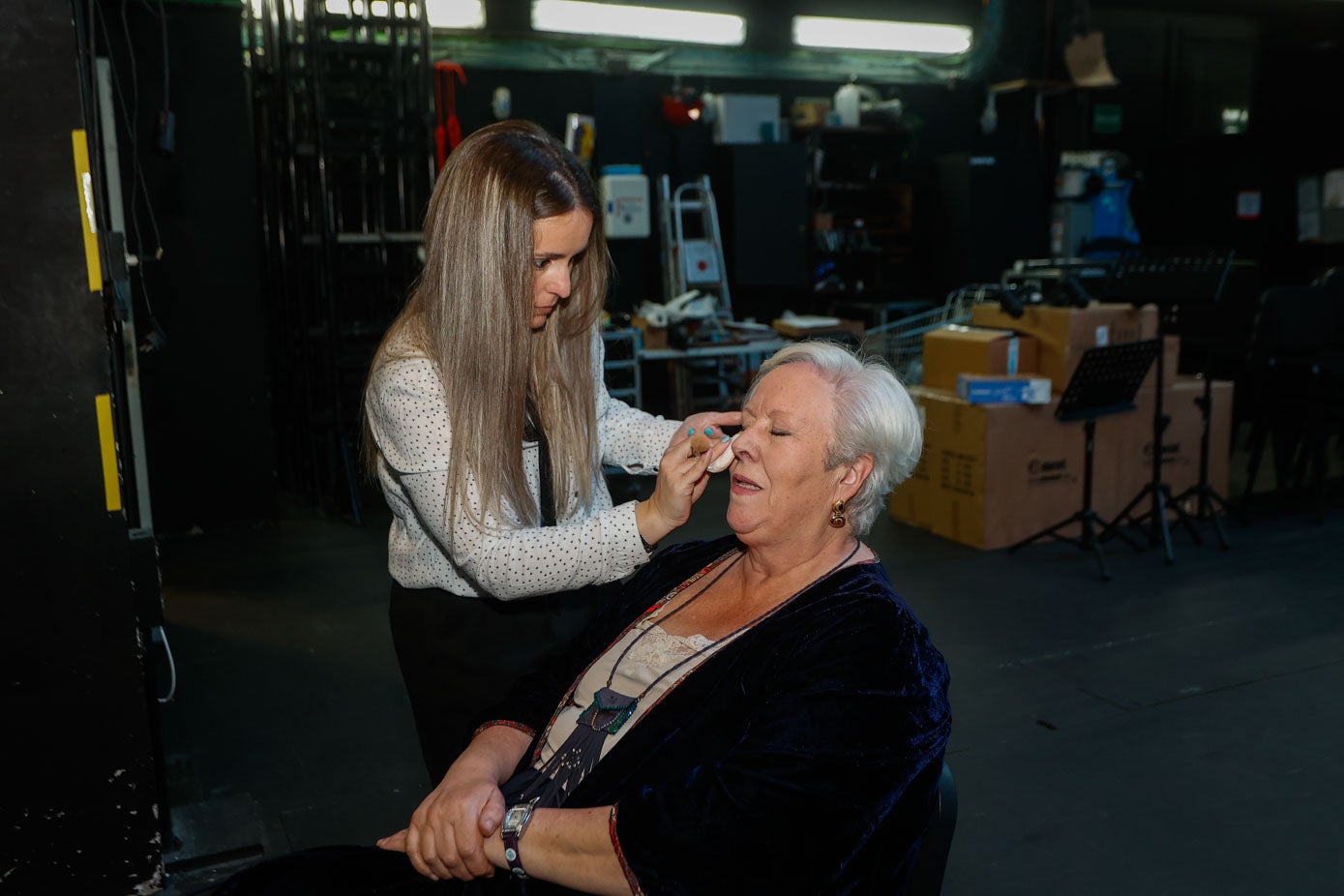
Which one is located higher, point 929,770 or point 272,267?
point 272,267

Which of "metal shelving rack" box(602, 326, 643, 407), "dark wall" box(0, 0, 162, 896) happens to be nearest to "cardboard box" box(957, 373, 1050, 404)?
"metal shelving rack" box(602, 326, 643, 407)

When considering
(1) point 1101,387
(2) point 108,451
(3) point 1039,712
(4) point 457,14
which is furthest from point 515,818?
(4) point 457,14

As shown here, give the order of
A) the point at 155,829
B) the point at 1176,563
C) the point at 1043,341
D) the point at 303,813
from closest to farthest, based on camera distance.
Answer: the point at 155,829 < the point at 303,813 < the point at 1176,563 < the point at 1043,341

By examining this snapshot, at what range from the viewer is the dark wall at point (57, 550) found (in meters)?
1.99

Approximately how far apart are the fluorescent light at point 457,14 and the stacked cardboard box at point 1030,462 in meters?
4.12

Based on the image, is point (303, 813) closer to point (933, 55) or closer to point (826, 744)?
point (826, 744)

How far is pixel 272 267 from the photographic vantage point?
6.50 meters

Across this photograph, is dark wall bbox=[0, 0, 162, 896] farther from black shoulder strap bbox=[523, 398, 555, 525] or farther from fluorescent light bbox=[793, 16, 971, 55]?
fluorescent light bbox=[793, 16, 971, 55]

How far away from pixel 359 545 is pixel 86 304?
10.8 ft

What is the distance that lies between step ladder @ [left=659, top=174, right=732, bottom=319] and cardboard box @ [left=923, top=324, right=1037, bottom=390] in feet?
7.97

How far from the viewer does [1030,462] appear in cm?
499

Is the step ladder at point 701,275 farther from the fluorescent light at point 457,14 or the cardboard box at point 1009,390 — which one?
the cardboard box at point 1009,390

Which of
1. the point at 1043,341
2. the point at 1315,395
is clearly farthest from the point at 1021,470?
the point at 1315,395

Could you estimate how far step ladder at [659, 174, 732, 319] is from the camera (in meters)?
7.79
